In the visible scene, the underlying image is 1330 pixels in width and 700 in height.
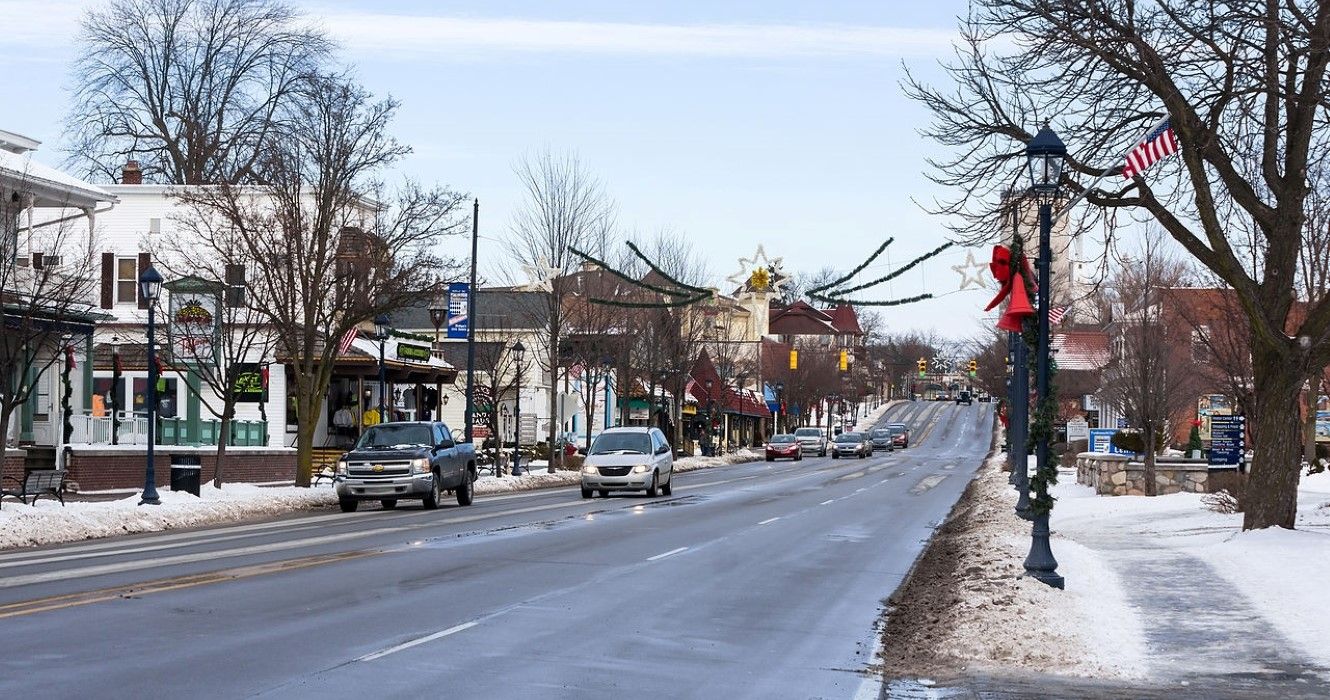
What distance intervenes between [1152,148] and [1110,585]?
20.7 feet

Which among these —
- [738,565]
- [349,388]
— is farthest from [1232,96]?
[349,388]

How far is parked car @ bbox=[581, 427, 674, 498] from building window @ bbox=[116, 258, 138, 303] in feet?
68.2

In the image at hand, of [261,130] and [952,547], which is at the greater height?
[261,130]

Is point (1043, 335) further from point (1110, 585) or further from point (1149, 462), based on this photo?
point (1149, 462)

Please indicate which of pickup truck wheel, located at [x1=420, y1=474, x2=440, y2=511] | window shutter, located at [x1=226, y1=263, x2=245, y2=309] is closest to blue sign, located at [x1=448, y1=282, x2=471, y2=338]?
window shutter, located at [x1=226, y1=263, x2=245, y2=309]

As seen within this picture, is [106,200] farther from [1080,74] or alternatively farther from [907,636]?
[907,636]

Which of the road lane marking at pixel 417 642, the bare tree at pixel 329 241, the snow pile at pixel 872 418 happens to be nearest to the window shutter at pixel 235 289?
the bare tree at pixel 329 241

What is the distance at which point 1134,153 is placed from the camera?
67.2ft

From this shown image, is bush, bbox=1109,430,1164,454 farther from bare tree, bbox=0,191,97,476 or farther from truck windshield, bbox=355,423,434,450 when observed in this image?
bare tree, bbox=0,191,97,476

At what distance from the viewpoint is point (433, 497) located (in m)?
34.1

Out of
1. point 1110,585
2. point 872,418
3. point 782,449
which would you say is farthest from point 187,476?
point 872,418

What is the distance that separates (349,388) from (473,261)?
44.6 ft

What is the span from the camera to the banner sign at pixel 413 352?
179ft

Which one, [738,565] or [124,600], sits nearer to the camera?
[124,600]
